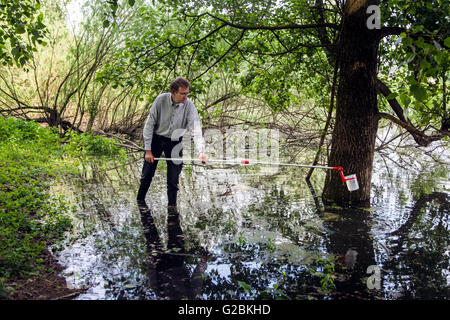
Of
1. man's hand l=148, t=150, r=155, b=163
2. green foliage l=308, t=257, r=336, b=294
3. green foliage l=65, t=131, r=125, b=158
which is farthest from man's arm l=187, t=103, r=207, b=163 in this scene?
green foliage l=65, t=131, r=125, b=158

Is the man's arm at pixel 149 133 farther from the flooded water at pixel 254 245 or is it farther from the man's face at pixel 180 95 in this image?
the flooded water at pixel 254 245

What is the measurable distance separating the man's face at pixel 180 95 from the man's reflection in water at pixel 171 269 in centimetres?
185

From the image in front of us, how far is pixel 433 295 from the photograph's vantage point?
3.05 meters

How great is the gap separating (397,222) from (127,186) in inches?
199

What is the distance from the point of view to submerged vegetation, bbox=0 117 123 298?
355 cm

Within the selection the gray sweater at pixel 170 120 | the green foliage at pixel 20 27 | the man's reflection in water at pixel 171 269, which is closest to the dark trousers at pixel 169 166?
the gray sweater at pixel 170 120

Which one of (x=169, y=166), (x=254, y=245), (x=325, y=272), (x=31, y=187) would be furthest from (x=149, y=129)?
(x=325, y=272)

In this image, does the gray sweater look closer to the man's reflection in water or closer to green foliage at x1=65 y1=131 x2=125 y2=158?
the man's reflection in water

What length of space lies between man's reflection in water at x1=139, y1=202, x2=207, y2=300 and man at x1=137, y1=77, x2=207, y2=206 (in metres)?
1.20

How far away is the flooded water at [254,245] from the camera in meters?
3.16

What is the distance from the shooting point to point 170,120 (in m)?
5.63

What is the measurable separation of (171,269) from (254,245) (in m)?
1.06
